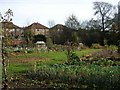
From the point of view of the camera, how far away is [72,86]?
36.6 ft

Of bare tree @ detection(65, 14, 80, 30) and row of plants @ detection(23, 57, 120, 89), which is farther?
bare tree @ detection(65, 14, 80, 30)

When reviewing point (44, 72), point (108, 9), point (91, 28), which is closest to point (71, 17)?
point (91, 28)

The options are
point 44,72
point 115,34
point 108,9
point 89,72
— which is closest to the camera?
point 89,72

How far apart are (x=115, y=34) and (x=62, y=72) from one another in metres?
34.1

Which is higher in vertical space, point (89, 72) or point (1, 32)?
point (1, 32)

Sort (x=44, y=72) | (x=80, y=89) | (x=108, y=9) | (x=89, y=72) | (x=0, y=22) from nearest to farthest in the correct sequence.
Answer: (x=80, y=89) → (x=89, y=72) → (x=0, y=22) → (x=44, y=72) → (x=108, y=9)

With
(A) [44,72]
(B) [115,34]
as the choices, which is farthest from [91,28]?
(A) [44,72]

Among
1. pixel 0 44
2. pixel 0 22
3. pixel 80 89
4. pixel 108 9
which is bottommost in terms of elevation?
pixel 80 89

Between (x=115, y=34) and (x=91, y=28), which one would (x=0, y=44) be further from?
(x=91, y=28)

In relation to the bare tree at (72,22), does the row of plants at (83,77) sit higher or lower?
lower

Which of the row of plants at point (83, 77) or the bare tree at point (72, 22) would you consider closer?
the row of plants at point (83, 77)

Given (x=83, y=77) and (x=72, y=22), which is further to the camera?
(x=72, y=22)

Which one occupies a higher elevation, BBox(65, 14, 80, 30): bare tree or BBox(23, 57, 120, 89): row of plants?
BBox(65, 14, 80, 30): bare tree

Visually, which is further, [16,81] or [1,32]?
[16,81]
